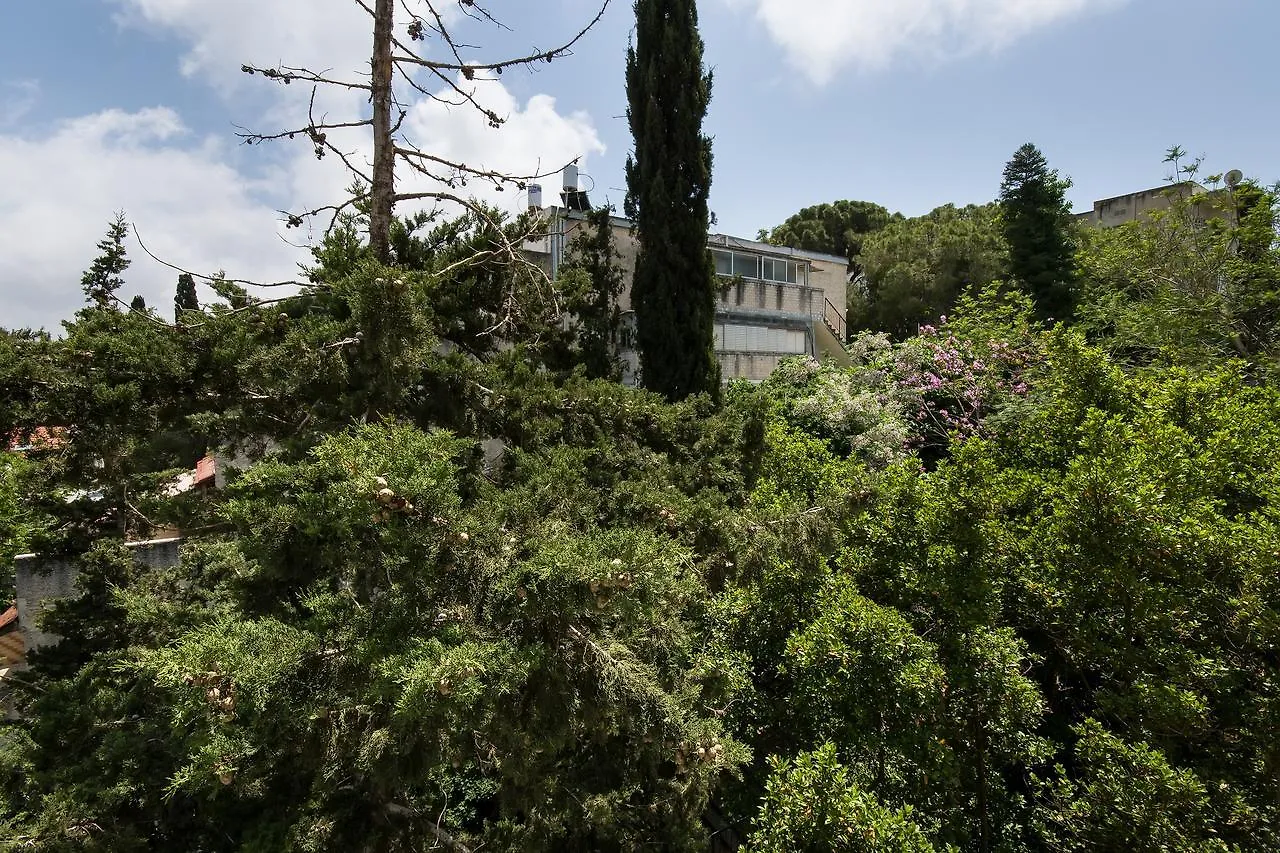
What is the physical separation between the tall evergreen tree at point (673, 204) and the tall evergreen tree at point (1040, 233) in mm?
15279

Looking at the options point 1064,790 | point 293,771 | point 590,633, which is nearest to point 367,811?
point 293,771

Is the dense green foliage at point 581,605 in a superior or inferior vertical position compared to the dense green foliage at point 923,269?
inferior

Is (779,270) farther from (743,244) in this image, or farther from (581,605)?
(581,605)

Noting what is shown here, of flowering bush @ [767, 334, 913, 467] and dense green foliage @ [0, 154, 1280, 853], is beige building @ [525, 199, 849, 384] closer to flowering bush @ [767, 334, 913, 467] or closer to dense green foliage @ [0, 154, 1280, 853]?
flowering bush @ [767, 334, 913, 467]

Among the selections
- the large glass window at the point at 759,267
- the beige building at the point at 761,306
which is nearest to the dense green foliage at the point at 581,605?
the beige building at the point at 761,306

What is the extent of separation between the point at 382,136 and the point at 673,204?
694 cm

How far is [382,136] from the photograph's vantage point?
5.26 meters

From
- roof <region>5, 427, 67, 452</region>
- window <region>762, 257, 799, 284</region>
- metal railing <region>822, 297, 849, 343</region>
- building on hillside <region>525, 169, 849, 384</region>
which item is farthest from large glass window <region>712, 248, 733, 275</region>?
roof <region>5, 427, 67, 452</region>

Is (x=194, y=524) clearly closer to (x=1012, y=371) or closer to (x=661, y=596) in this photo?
(x=661, y=596)

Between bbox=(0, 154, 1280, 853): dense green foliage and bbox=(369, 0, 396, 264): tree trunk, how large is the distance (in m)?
0.46

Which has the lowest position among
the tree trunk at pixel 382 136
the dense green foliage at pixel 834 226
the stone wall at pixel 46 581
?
the stone wall at pixel 46 581

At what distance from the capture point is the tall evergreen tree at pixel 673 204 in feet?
36.1

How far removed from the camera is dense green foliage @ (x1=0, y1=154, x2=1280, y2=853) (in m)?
3.49

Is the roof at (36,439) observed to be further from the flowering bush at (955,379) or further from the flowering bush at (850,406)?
the flowering bush at (955,379)
